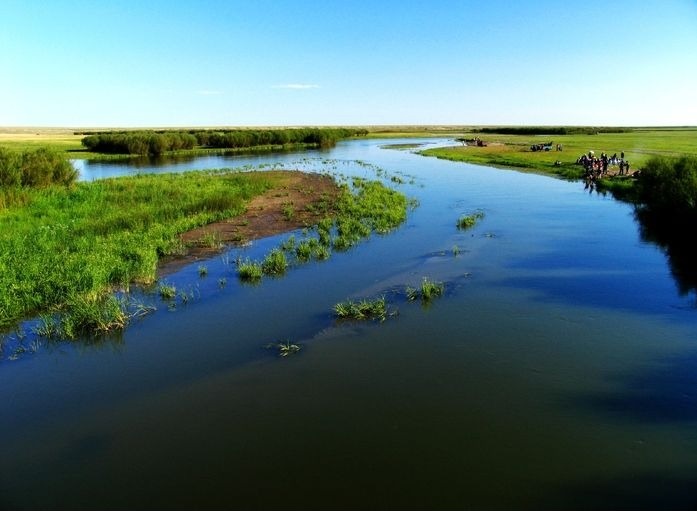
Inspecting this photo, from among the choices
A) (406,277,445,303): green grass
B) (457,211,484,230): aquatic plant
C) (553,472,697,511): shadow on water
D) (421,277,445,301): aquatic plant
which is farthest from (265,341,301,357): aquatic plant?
(457,211,484,230): aquatic plant

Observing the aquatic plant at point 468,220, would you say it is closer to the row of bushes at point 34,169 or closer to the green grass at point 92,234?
the green grass at point 92,234

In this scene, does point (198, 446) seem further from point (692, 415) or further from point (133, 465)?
point (692, 415)

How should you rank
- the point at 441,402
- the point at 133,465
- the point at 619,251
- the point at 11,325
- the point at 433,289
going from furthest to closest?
the point at 619,251 < the point at 433,289 < the point at 11,325 < the point at 441,402 < the point at 133,465

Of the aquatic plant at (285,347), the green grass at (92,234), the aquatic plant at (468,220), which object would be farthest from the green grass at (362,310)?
the aquatic plant at (468,220)

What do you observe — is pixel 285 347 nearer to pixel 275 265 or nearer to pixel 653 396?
pixel 275 265

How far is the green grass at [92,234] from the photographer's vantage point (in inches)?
528

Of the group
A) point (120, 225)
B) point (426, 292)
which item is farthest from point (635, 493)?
point (120, 225)

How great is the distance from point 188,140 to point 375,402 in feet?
279

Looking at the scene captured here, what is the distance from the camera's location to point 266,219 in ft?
82.0

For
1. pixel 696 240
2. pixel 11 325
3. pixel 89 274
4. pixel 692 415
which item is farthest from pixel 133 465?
pixel 696 240

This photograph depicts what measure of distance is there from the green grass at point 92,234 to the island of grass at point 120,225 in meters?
0.04

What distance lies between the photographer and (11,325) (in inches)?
478

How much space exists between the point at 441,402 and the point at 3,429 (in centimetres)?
799

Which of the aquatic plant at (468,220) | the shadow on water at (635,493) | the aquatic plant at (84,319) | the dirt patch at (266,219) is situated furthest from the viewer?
the aquatic plant at (468,220)
